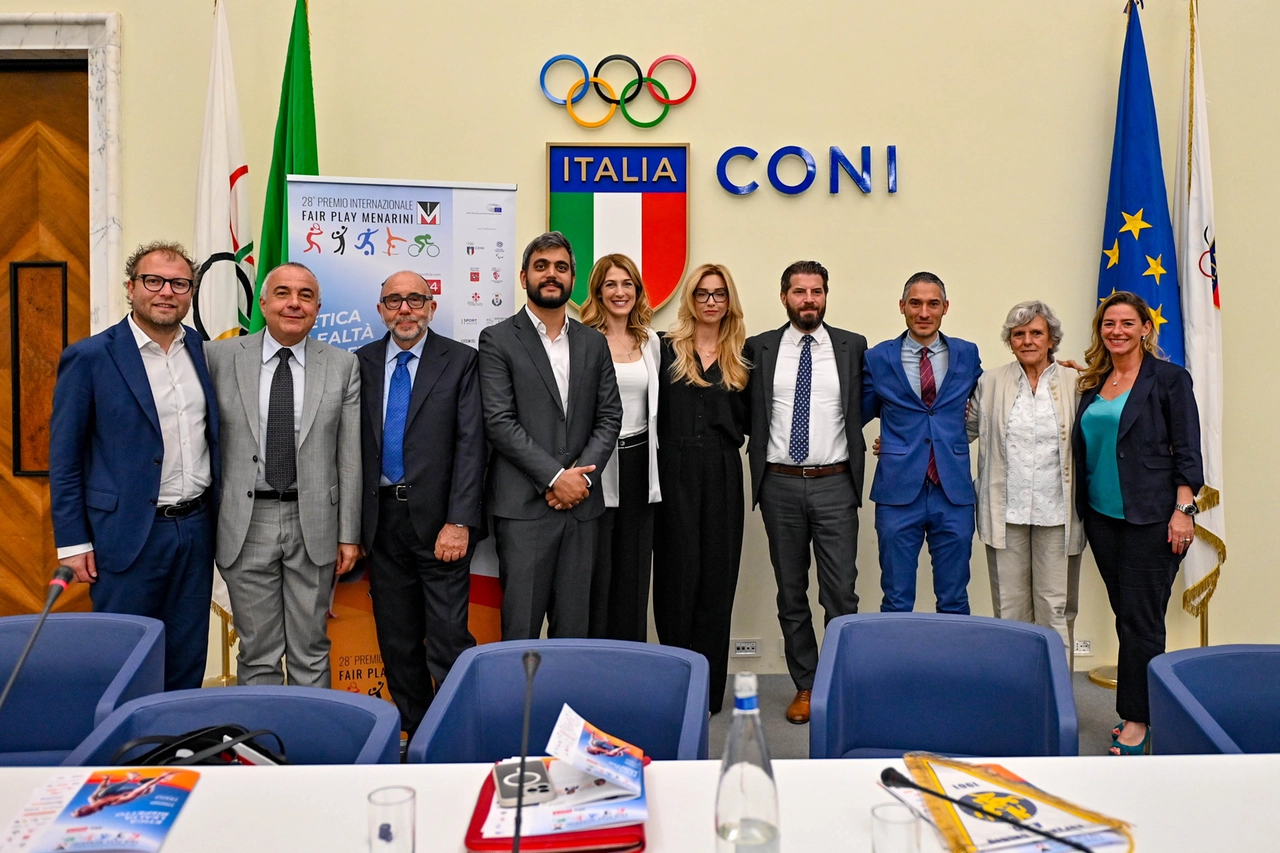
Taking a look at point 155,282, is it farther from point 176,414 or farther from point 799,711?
point 799,711

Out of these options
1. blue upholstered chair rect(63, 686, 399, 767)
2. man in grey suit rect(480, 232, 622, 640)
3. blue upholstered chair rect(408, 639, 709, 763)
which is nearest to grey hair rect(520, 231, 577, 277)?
man in grey suit rect(480, 232, 622, 640)

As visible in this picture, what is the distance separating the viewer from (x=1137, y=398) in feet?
10.9

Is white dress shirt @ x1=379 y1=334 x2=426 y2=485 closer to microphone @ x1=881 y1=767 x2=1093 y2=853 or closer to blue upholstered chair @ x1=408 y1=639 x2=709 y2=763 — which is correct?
blue upholstered chair @ x1=408 y1=639 x2=709 y2=763

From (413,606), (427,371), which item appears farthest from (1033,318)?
(413,606)

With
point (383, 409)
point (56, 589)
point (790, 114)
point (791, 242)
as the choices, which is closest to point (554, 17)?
point (790, 114)

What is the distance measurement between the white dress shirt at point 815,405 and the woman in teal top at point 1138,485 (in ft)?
3.11

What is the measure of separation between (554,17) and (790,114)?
47.9 inches

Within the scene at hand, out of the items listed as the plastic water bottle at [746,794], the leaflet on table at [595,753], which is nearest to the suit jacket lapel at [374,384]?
the leaflet on table at [595,753]

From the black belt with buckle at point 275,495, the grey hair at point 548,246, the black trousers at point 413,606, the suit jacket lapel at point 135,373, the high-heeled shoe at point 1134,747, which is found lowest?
the high-heeled shoe at point 1134,747

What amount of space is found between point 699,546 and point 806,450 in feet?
1.96

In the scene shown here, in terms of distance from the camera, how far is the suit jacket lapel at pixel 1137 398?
333 cm

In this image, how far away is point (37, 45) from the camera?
426 centimetres

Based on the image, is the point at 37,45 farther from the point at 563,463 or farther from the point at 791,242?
the point at 791,242

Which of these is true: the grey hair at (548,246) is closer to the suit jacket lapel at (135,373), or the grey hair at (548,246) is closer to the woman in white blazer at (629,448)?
the woman in white blazer at (629,448)
